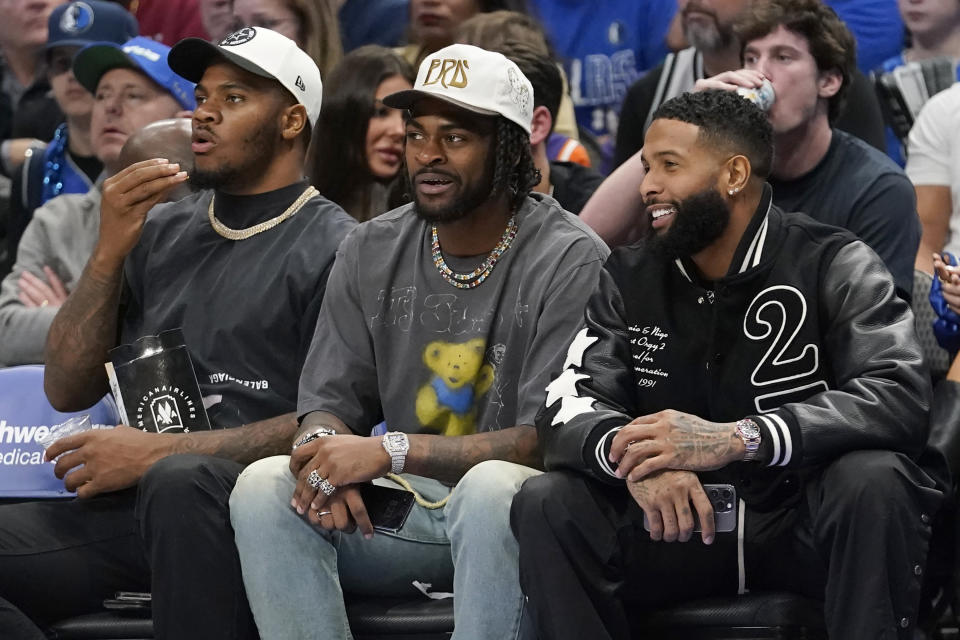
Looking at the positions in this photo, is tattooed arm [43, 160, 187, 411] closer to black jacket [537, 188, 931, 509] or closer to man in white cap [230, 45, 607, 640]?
man in white cap [230, 45, 607, 640]

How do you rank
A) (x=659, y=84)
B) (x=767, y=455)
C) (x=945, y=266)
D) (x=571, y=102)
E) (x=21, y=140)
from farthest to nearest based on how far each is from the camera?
(x=21, y=140) < (x=571, y=102) < (x=659, y=84) < (x=945, y=266) < (x=767, y=455)

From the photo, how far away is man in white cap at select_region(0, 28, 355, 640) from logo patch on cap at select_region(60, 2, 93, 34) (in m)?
1.87

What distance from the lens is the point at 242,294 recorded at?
423cm

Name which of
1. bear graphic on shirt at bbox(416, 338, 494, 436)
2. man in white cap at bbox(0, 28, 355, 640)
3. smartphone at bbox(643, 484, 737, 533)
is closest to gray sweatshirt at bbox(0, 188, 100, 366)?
man in white cap at bbox(0, 28, 355, 640)

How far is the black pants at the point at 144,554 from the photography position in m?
3.73

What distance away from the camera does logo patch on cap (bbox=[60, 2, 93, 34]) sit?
6172 millimetres

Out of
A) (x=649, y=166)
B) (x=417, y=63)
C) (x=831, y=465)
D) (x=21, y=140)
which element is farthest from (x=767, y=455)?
(x=21, y=140)

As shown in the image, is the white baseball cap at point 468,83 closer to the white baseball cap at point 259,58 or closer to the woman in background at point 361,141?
the white baseball cap at point 259,58

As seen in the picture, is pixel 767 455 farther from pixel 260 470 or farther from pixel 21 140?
pixel 21 140

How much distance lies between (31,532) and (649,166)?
187 cm

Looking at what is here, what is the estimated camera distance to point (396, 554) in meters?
3.80

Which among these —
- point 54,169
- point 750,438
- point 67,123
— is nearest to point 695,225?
point 750,438

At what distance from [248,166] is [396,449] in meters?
1.08

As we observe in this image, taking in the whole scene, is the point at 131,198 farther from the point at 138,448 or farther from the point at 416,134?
the point at 416,134
